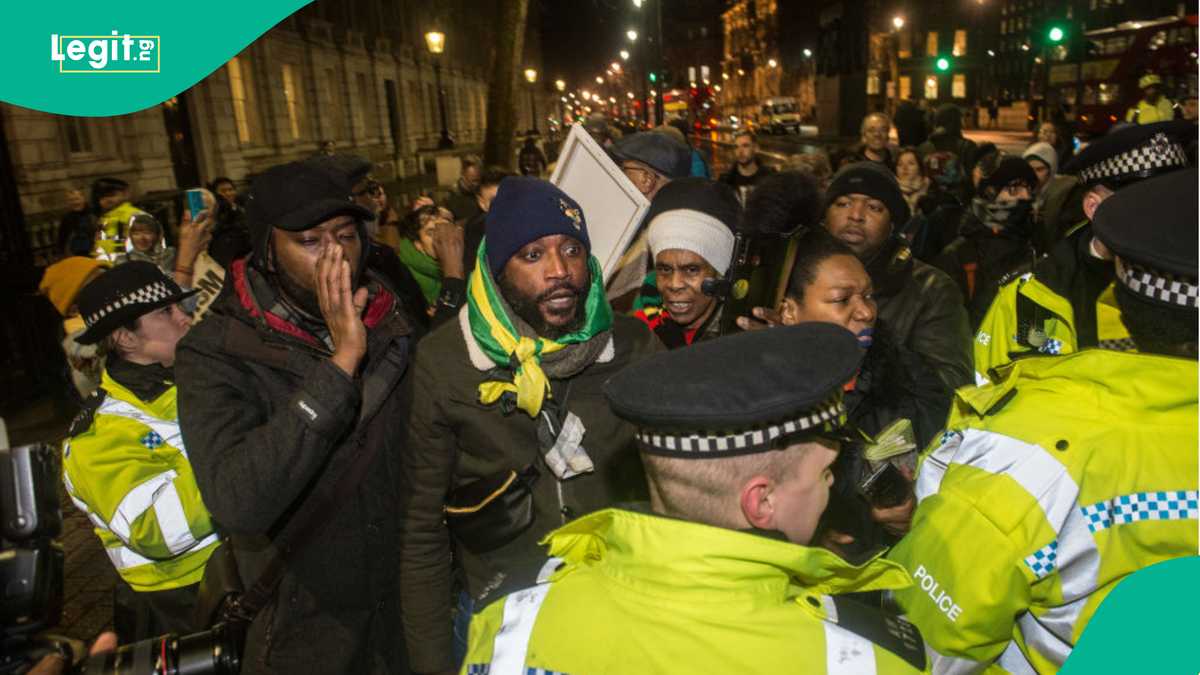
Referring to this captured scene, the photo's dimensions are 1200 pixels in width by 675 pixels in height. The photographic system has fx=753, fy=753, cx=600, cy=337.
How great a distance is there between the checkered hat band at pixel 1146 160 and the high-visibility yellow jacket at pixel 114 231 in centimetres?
692

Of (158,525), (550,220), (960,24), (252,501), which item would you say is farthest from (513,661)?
(960,24)

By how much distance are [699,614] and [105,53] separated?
340cm

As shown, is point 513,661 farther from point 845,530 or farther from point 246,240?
point 246,240

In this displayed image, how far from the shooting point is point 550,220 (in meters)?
2.48

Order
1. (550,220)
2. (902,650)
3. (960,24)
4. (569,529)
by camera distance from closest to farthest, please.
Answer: (902,650) → (569,529) → (550,220) → (960,24)

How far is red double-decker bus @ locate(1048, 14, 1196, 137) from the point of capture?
18.6 metres

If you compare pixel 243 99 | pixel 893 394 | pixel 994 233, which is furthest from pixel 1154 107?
pixel 243 99

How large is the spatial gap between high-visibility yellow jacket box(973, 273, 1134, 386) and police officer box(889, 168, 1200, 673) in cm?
94

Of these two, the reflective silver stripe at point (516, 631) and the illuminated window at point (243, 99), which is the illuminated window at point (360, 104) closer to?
the illuminated window at point (243, 99)

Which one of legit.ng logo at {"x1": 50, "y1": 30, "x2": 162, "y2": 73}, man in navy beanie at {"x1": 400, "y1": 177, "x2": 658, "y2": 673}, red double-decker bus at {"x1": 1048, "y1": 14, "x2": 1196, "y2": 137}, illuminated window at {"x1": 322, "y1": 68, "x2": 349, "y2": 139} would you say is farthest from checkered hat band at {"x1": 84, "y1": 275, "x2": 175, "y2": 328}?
illuminated window at {"x1": 322, "y1": 68, "x2": 349, "y2": 139}

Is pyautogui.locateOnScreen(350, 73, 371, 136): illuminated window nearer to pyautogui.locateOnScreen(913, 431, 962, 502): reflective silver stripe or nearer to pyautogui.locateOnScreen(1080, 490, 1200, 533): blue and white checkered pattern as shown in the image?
pyautogui.locateOnScreen(913, 431, 962, 502): reflective silver stripe

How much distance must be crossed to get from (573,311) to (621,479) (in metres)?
0.57

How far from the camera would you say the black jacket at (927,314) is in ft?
10.2

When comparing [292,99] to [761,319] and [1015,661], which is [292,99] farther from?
Result: [1015,661]
